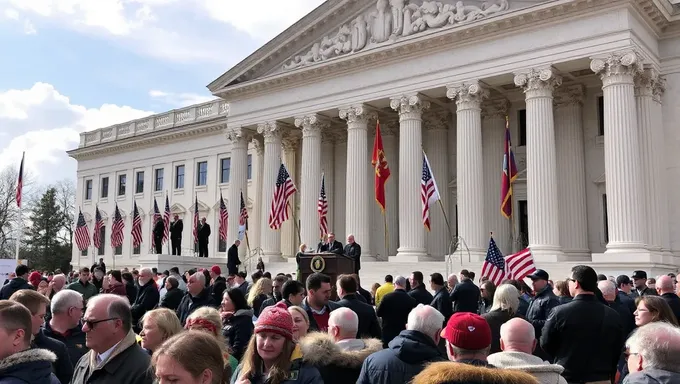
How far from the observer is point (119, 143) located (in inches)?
2066

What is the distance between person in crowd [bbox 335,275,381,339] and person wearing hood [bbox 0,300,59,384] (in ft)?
14.7

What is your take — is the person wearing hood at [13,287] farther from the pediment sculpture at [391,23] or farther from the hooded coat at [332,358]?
the pediment sculpture at [391,23]

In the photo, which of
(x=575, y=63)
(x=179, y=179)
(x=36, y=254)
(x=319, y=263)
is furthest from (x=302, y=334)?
(x=36, y=254)

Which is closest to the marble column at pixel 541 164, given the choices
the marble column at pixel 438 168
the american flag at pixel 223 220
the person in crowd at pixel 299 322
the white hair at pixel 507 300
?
the marble column at pixel 438 168

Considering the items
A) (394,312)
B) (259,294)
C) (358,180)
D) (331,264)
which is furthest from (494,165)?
(259,294)

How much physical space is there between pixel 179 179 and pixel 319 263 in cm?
3313

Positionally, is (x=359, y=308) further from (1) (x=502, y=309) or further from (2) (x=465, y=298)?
→ (2) (x=465, y=298)

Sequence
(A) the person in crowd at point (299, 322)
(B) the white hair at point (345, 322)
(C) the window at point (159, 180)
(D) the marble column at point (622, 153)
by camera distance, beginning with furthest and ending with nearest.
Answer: (C) the window at point (159, 180)
(D) the marble column at point (622, 153)
(A) the person in crowd at point (299, 322)
(B) the white hair at point (345, 322)

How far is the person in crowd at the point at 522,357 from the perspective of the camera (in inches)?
160

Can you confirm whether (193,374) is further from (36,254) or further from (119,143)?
(36,254)

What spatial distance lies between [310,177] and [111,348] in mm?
29351

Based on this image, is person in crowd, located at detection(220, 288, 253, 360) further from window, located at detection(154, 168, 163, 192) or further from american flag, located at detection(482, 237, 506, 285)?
window, located at detection(154, 168, 163, 192)

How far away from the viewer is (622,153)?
24641 mm

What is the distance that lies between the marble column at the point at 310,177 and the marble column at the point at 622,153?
1442cm
